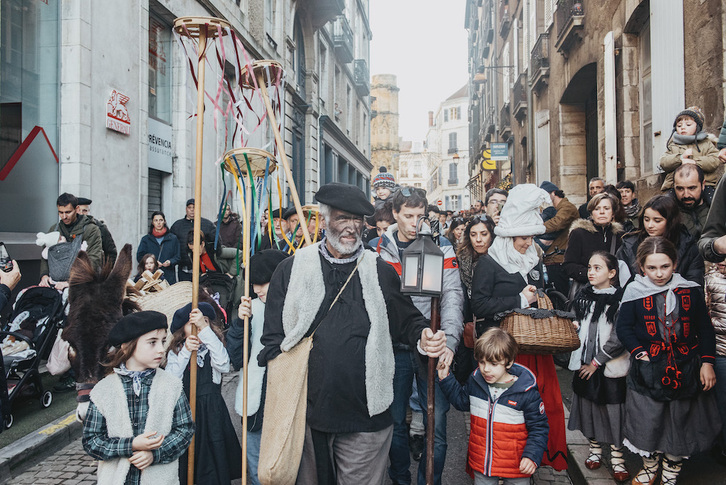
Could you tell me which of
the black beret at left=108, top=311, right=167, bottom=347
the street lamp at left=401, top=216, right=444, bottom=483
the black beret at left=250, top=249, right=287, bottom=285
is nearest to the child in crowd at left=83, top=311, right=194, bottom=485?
the black beret at left=108, top=311, right=167, bottom=347

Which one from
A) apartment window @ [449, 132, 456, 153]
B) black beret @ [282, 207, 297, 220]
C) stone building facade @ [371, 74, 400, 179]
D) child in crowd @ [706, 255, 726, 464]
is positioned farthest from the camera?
apartment window @ [449, 132, 456, 153]

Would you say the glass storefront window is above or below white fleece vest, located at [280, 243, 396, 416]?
above

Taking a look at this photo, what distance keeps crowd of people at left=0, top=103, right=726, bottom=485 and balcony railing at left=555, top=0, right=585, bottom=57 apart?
285 inches

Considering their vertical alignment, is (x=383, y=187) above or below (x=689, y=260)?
above

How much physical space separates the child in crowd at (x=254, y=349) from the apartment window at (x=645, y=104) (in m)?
7.10

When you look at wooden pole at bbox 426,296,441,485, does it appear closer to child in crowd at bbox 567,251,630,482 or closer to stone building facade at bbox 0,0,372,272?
child in crowd at bbox 567,251,630,482

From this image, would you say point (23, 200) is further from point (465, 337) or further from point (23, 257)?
point (465, 337)

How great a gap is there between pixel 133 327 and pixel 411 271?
1.48m

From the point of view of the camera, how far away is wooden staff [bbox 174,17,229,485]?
11.6 feet

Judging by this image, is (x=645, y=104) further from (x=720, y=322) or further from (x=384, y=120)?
(x=384, y=120)

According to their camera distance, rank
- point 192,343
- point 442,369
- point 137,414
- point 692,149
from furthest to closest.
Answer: point 692,149
point 192,343
point 442,369
point 137,414

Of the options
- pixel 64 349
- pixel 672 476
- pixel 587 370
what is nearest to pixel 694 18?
pixel 587 370

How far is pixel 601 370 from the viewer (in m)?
4.16

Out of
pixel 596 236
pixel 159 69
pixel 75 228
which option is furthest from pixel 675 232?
pixel 159 69
